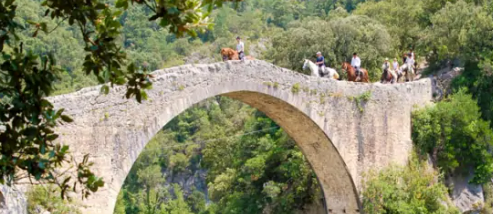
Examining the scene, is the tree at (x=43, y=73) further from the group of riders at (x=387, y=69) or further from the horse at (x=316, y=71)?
the group of riders at (x=387, y=69)

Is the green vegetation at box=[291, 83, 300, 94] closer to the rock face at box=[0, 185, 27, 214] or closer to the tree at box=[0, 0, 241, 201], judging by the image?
the rock face at box=[0, 185, 27, 214]

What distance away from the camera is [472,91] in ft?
61.9

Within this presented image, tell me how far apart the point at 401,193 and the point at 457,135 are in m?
2.54

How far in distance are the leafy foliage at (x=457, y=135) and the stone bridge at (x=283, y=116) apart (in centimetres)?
43

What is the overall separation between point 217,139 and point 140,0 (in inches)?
926

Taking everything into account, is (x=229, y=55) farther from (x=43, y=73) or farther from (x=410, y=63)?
(x=43, y=73)

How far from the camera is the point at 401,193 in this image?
16500 millimetres

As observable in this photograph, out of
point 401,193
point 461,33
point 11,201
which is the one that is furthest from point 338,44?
point 11,201

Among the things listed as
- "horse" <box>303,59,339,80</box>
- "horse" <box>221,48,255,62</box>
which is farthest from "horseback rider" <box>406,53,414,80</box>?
"horse" <box>221,48,255,62</box>

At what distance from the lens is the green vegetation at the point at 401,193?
53.9 feet

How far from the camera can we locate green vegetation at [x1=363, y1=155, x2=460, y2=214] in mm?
16422

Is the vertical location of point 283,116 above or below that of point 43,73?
above

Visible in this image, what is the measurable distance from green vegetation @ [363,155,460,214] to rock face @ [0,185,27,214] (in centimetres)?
825

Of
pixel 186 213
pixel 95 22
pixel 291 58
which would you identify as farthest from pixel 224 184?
pixel 95 22
